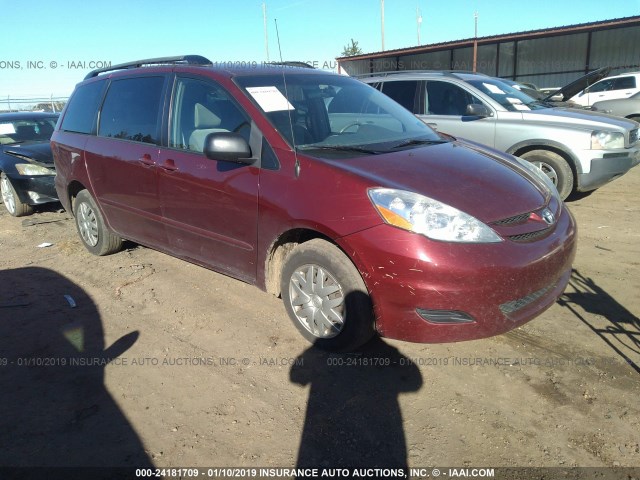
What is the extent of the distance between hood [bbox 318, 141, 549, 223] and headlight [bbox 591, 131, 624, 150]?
3.25 m

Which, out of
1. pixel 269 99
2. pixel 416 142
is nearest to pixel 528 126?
pixel 416 142

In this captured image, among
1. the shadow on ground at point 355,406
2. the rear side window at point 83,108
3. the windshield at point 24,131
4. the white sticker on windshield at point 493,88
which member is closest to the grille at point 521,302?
the shadow on ground at point 355,406

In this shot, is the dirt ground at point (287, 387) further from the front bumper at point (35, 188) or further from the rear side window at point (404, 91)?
the rear side window at point (404, 91)

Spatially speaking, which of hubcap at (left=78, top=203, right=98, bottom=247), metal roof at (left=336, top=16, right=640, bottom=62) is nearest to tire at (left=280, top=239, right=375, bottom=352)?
hubcap at (left=78, top=203, right=98, bottom=247)

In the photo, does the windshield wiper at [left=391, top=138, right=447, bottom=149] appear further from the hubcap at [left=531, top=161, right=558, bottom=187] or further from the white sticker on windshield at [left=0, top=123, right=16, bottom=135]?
the white sticker on windshield at [left=0, top=123, right=16, bottom=135]

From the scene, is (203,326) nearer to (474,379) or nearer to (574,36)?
(474,379)

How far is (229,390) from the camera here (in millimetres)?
2756

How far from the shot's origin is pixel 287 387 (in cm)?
276

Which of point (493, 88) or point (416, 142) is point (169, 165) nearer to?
point (416, 142)

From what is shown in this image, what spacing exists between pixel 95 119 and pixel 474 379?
4.10 m

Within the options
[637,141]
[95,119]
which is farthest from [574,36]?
[95,119]

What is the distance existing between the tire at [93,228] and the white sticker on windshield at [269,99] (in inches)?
92.3

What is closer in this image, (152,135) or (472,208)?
(472,208)

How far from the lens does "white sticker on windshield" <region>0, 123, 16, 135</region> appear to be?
757cm
